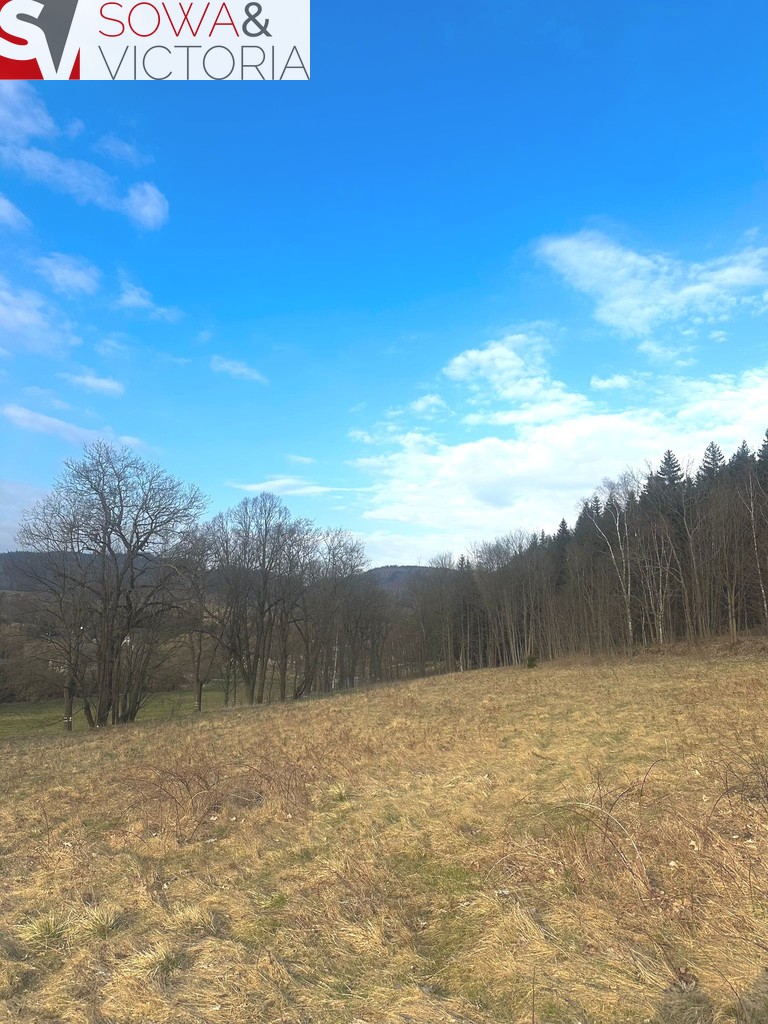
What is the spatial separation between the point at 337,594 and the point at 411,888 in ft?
139

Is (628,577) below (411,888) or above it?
above

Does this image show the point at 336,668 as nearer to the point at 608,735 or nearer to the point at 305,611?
the point at 305,611

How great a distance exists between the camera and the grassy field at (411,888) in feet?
10.6

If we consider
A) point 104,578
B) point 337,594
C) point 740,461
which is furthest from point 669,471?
point 104,578

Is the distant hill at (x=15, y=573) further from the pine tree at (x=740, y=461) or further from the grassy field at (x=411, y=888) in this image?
the pine tree at (x=740, y=461)

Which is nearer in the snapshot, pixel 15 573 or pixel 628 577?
pixel 15 573

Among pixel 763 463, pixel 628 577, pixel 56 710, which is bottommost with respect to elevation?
pixel 56 710

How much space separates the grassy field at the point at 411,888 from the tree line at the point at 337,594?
1682cm

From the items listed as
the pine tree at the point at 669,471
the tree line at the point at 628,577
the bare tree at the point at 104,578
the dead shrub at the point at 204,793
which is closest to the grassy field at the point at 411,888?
the dead shrub at the point at 204,793

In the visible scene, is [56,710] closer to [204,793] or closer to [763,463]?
[204,793]

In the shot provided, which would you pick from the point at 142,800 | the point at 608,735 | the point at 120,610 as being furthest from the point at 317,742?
the point at 120,610

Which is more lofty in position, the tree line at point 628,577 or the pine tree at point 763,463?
the pine tree at point 763,463

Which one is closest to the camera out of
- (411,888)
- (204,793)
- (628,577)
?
(411,888)

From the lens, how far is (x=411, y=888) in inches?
185
